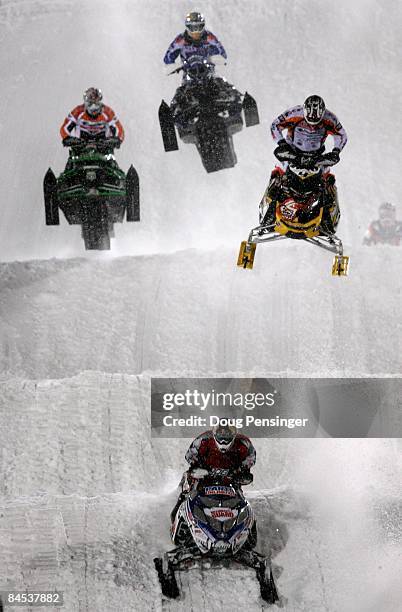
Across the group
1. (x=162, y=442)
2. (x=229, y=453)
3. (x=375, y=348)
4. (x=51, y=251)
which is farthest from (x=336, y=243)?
(x=51, y=251)

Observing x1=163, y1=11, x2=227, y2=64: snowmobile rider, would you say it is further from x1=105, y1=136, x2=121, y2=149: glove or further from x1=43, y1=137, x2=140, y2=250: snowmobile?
x1=43, y1=137, x2=140, y2=250: snowmobile

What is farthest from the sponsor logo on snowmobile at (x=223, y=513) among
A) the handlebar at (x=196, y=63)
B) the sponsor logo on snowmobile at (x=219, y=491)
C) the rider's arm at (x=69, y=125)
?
the handlebar at (x=196, y=63)

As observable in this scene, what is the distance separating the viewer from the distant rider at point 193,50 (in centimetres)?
1524

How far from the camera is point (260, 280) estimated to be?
60.3 ft

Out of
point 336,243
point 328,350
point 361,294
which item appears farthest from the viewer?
point 361,294

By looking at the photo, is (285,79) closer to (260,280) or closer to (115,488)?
(260,280)

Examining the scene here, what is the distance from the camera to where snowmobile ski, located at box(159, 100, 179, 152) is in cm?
1485

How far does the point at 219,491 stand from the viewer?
11.1 meters

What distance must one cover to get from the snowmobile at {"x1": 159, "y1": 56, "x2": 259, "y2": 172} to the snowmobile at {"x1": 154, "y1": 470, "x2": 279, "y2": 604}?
602 centimetres

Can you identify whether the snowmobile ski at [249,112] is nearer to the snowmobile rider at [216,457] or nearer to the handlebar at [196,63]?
the handlebar at [196,63]

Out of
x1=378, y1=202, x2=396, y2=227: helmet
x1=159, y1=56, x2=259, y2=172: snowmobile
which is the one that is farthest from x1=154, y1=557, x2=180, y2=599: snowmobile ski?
x1=378, y1=202, x2=396, y2=227: helmet

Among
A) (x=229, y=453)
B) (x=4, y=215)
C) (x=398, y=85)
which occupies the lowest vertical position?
(x=229, y=453)

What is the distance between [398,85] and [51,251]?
42.7 feet

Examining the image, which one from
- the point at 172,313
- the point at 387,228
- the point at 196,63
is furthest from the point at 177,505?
the point at 387,228
